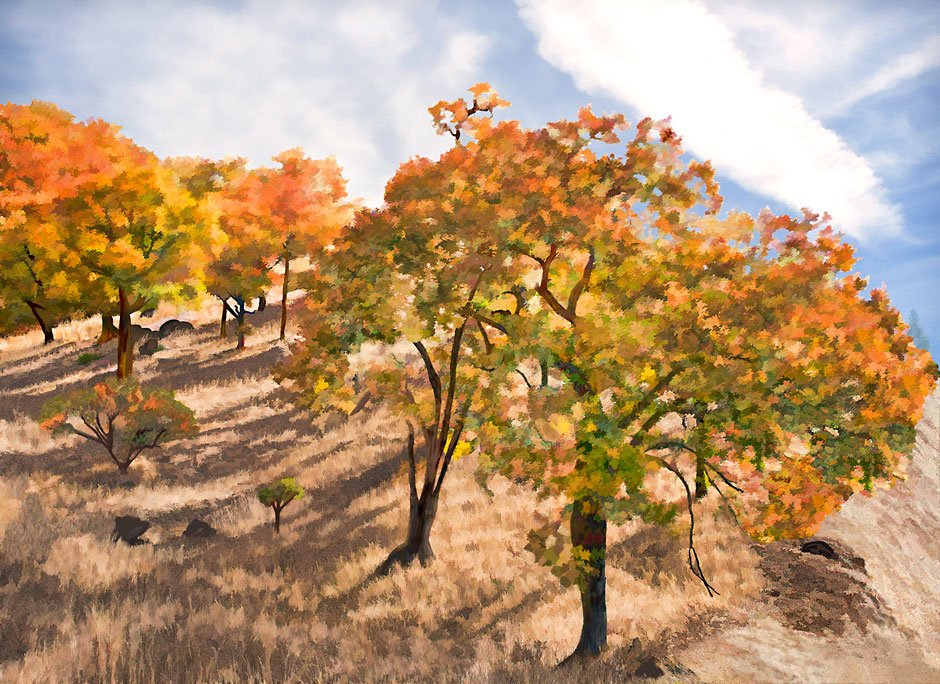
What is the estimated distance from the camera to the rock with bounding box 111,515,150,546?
14245 mm

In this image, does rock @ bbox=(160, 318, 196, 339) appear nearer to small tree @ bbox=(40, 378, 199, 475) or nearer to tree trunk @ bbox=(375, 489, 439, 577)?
small tree @ bbox=(40, 378, 199, 475)

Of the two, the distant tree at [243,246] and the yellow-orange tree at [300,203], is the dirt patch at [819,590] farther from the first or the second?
the distant tree at [243,246]

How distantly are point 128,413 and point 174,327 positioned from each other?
19297 millimetres

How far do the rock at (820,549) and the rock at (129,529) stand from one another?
647 inches

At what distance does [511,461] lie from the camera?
902 centimetres

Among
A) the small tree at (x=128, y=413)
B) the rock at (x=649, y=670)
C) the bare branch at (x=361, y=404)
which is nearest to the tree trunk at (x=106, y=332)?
the small tree at (x=128, y=413)

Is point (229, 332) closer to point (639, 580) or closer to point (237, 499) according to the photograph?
point (237, 499)

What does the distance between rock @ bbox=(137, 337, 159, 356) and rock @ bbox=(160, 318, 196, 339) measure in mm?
3250

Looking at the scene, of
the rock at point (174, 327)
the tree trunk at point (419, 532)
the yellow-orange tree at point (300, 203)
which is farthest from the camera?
the rock at point (174, 327)

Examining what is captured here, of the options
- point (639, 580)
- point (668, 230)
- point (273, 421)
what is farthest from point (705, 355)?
point (273, 421)

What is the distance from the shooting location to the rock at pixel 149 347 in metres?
30.9

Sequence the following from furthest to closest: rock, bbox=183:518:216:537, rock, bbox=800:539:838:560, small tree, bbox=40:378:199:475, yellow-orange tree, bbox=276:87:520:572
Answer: small tree, bbox=40:378:199:475 → rock, bbox=183:518:216:537 → rock, bbox=800:539:838:560 → yellow-orange tree, bbox=276:87:520:572

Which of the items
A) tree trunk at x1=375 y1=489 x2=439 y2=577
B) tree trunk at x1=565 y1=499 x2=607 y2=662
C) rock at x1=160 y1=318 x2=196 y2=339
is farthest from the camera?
rock at x1=160 y1=318 x2=196 y2=339

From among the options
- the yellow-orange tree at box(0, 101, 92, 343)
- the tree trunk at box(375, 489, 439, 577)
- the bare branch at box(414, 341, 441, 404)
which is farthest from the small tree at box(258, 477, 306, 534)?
the yellow-orange tree at box(0, 101, 92, 343)
